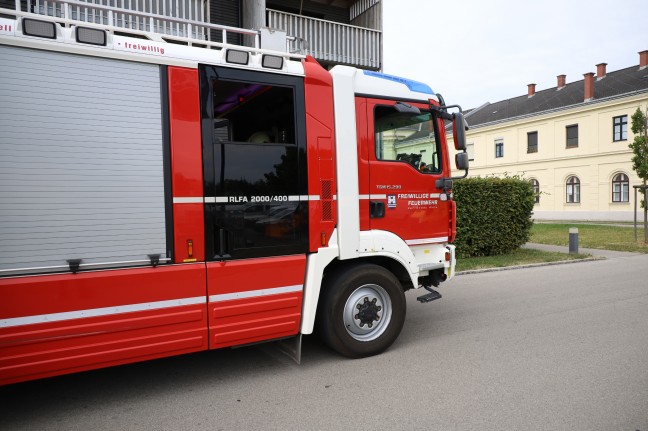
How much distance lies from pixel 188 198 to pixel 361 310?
2.12 metres

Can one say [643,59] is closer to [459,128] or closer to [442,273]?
[459,128]

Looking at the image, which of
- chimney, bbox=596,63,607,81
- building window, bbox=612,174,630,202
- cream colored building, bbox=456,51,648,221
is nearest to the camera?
building window, bbox=612,174,630,202

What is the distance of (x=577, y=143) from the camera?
1310 inches

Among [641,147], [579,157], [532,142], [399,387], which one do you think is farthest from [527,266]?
[532,142]

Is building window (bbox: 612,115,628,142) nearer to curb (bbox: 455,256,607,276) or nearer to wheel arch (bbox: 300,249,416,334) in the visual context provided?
curb (bbox: 455,256,607,276)

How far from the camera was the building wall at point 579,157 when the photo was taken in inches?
1195

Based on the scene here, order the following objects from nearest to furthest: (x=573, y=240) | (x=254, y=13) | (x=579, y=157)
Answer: (x=254, y=13), (x=573, y=240), (x=579, y=157)

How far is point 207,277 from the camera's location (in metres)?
3.79

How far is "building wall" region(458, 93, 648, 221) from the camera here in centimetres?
3034

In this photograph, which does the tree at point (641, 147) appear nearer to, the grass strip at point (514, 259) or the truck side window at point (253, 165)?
the grass strip at point (514, 259)

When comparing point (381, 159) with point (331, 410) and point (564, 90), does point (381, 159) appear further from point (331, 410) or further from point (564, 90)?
point (564, 90)

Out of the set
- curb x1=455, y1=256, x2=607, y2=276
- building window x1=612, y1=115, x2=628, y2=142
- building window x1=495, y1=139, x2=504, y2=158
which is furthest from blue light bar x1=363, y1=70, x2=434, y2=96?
building window x1=495, y1=139, x2=504, y2=158

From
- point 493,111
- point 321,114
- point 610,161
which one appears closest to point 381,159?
point 321,114

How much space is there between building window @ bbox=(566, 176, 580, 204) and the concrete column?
29801 millimetres
